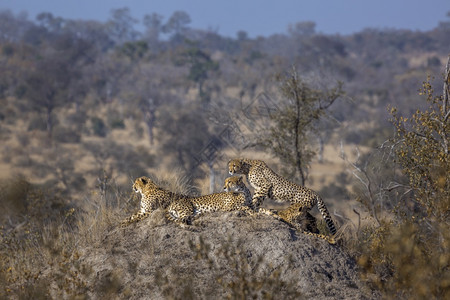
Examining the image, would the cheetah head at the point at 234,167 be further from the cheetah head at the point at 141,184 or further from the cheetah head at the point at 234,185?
the cheetah head at the point at 141,184

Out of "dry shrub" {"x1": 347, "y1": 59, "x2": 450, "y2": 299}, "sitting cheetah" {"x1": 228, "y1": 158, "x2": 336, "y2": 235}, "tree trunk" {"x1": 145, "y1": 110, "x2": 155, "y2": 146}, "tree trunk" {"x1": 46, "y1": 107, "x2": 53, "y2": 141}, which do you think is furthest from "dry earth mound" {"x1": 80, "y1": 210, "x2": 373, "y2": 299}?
"tree trunk" {"x1": 46, "y1": 107, "x2": 53, "y2": 141}

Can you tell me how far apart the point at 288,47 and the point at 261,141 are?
2241 inches

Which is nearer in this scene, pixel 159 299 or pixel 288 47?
pixel 159 299

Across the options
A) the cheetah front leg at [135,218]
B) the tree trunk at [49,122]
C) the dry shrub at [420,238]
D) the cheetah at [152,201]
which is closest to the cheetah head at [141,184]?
the cheetah at [152,201]

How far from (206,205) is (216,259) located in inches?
48.4

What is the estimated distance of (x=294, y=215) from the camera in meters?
7.89

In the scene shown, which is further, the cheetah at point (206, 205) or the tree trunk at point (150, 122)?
the tree trunk at point (150, 122)

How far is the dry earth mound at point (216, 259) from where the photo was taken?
6.58 m

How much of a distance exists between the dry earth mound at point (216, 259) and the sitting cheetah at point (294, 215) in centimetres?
26

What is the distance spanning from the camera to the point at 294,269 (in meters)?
6.80

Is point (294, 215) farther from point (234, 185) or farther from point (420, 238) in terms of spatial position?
point (420, 238)

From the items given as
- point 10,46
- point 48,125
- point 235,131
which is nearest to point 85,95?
point 48,125

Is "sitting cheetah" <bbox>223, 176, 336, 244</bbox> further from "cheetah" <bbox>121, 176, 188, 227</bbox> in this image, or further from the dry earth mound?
"cheetah" <bbox>121, 176, 188, 227</bbox>

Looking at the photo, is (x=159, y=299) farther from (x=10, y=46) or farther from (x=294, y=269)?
(x=10, y=46)
